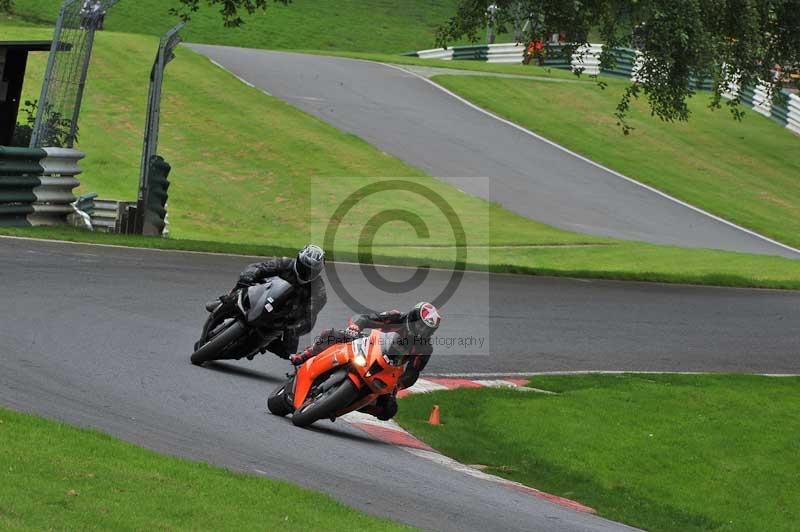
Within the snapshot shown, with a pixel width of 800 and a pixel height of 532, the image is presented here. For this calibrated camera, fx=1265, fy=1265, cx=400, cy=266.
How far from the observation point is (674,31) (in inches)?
822

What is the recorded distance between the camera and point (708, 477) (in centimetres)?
1126

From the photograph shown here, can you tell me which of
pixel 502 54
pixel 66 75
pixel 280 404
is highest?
pixel 502 54

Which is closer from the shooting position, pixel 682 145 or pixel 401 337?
pixel 401 337

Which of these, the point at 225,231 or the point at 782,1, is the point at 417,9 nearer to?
the point at 225,231

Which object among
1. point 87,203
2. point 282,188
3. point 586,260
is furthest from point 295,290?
point 282,188

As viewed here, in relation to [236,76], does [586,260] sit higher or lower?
lower

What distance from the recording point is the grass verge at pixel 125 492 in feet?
21.2

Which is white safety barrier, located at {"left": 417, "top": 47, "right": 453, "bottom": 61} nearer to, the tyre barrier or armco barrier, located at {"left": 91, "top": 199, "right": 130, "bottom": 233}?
armco barrier, located at {"left": 91, "top": 199, "right": 130, "bottom": 233}

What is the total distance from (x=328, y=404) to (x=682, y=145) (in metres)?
37.0

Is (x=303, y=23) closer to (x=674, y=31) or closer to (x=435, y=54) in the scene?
(x=435, y=54)

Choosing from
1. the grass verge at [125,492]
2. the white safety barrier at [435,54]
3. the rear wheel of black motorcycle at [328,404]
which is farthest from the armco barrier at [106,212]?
the white safety barrier at [435,54]

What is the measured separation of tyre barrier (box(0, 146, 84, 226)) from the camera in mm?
19766

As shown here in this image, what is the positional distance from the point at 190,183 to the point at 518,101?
56.3ft

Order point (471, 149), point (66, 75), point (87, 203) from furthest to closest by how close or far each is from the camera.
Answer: point (471, 149)
point (87, 203)
point (66, 75)
